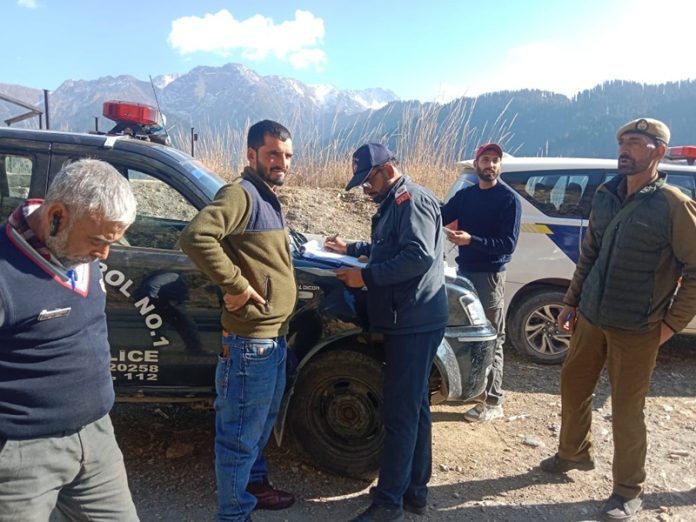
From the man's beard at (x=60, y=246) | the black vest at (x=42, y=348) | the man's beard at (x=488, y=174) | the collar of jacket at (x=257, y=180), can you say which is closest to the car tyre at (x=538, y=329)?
the man's beard at (x=488, y=174)

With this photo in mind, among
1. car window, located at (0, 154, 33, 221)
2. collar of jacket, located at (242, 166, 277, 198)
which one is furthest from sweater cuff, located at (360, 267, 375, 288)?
car window, located at (0, 154, 33, 221)

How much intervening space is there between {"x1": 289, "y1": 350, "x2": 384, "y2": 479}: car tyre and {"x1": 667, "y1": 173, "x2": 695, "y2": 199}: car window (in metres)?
3.73

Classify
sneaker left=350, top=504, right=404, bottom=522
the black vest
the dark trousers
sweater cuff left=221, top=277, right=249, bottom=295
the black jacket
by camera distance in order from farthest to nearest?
the dark trousers, sneaker left=350, top=504, right=404, bottom=522, the black jacket, sweater cuff left=221, top=277, right=249, bottom=295, the black vest

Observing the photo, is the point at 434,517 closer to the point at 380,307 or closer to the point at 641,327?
the point at 380,307

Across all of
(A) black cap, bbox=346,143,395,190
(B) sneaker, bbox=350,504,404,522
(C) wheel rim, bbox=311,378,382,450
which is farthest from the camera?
(C) wheel rim, bbox=311,378,382,450

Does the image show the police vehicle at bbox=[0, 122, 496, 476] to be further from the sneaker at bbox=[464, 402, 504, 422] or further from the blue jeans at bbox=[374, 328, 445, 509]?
the sneaker at bbox=[464, 402, 504, 422]

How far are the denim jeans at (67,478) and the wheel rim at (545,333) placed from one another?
4.09 m

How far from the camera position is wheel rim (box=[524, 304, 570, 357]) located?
493 centimetres

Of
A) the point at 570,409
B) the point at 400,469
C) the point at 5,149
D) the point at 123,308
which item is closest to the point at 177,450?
the point at 123,308

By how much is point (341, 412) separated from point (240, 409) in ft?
2.88

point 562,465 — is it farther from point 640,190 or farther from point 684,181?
point 684,181

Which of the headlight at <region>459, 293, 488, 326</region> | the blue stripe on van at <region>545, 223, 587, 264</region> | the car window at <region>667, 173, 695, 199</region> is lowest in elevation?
the headlight at <region>459, 293, 488, 326</region>

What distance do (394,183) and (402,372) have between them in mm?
913

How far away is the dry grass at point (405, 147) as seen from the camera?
913cm
